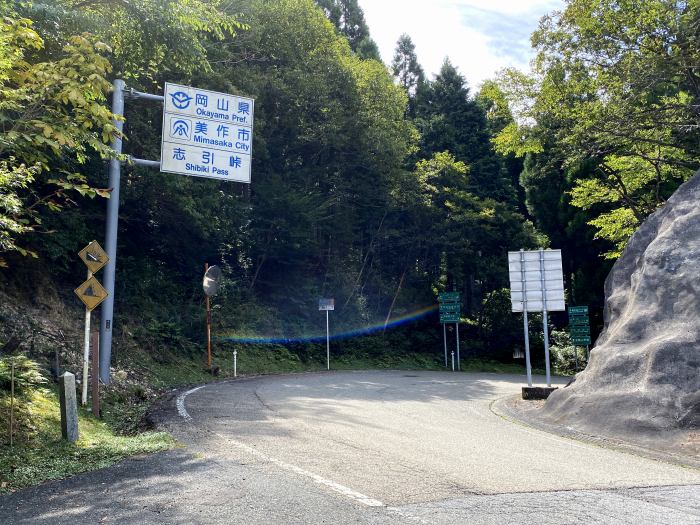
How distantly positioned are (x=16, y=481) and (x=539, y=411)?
373 inches

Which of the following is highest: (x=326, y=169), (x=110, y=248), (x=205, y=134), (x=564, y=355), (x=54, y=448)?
(x=326, y=169)

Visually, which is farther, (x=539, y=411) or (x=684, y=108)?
(x=684, y=108)

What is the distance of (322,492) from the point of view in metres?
5.72

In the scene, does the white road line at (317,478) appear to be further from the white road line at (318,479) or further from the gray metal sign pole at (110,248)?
the gray metal sign pole at (110,248)

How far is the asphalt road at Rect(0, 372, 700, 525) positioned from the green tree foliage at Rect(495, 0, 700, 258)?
10.9m

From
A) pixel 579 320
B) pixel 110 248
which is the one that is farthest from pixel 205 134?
pixel 579 320

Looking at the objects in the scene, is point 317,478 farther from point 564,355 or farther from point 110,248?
point 564,355

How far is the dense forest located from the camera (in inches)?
476

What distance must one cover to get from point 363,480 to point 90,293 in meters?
6.53

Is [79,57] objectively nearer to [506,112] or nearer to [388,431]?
[388,431]

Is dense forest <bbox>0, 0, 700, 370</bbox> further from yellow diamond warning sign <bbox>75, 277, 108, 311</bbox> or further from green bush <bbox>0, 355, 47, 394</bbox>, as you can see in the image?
green bush <bbox>0, 355, 47, 394</bbox>

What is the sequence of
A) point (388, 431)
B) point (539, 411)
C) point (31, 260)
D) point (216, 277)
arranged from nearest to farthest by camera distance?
point (388, 431), point (539, 411), point (31, 260), point (216, 277)

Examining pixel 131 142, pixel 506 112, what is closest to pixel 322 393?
pixel 131 142

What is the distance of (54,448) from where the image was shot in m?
7.82
